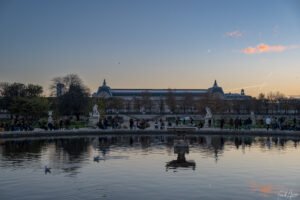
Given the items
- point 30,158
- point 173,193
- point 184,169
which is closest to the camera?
point 173,193

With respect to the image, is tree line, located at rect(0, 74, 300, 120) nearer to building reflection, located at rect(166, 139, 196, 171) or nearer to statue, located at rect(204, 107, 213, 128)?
statue, located at rect(204, 107, 213, 128)

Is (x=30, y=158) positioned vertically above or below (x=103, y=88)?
below

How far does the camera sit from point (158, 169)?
16.2 metres

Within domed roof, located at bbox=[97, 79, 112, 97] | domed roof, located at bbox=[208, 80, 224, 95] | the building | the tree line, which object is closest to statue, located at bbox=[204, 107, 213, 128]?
the tree line

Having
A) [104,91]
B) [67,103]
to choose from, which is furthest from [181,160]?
[104,91]

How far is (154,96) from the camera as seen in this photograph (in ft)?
462

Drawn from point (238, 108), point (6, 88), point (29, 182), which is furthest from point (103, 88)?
point (29, 182)

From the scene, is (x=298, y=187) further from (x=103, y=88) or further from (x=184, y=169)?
(x=103, y=88)

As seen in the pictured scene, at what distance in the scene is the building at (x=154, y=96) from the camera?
118m

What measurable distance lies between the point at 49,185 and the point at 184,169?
16.8 feet

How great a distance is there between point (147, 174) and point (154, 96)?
412 ft

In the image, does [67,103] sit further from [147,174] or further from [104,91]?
[104,91]

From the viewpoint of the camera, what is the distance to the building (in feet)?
386

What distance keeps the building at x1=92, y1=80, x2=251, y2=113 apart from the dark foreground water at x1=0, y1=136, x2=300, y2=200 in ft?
305
